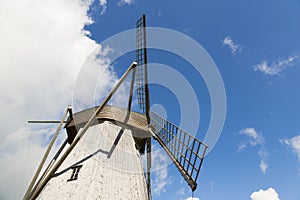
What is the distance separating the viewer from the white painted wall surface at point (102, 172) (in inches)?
250

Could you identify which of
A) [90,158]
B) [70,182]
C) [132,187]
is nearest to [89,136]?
[90,158]

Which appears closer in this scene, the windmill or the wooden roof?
the windmill

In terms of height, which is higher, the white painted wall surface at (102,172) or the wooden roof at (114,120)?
the wooden roof at (114,120)

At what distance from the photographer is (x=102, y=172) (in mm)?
6883

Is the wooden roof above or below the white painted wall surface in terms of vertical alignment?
above

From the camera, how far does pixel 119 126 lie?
9.35 metres

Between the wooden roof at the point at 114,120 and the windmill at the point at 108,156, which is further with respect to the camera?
the wooden roof at the point at 114,120

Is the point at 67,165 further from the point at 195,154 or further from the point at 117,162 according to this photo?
the point at 195,154

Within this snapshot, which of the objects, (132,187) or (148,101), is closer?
(132,187)

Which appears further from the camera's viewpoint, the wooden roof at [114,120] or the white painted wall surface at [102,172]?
the wooden roof at [114,120]

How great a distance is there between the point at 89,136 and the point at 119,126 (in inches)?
56.2

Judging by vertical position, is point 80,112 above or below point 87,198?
above

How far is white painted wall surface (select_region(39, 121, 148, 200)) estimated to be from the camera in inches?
250

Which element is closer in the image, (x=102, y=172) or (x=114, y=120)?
(x=102, y=172)
